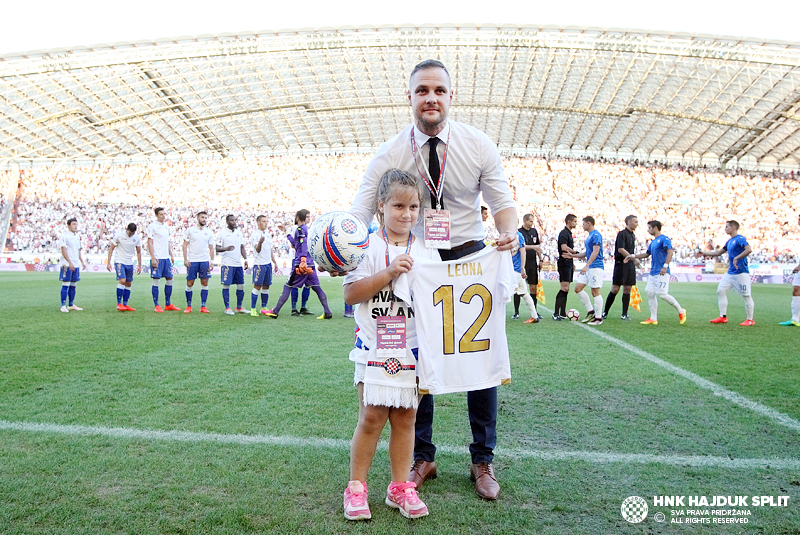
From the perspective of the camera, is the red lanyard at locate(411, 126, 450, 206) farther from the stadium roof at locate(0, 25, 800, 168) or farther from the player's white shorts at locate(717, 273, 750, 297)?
the stadium roof at locate(0, 25, 800, 168)

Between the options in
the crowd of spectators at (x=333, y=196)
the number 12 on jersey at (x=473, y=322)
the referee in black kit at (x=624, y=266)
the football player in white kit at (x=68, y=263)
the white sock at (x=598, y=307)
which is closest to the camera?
the number 12 on jersey at (x=473, y=322)

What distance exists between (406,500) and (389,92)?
38.1 metres

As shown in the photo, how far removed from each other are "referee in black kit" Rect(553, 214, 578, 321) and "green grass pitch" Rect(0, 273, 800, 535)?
3.88 metres

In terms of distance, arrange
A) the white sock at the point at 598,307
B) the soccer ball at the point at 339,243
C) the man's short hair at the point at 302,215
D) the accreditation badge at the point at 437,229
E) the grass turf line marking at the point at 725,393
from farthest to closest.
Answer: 1. the white sock at the point at 598,307
2. the man's short hair at the point at 302,215
3. the grass turf line marking at the point at 725,393
4. the accreditation badge at the point at 437,229
5. the soccer ball at the point at 339,243

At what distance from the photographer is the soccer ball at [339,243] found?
2422 mm

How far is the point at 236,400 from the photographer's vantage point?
14.7 feet

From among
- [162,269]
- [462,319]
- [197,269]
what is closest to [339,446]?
[462,319]

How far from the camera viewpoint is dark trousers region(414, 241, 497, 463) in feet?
9.72

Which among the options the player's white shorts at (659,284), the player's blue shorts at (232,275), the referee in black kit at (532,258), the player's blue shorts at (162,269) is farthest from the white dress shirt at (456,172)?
the player's blue shorts at (162,269)

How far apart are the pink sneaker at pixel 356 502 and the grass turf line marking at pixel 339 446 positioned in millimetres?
819

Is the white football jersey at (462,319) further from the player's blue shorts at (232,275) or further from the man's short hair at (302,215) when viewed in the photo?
the player's blue shorts at (232,275)

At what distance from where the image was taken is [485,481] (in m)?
2.78

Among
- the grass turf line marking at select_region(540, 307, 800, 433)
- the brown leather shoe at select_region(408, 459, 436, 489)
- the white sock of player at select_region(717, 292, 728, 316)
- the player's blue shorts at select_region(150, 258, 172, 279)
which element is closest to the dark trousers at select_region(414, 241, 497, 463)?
the brown leather shoe at select_region(408, 459, 436, 489)

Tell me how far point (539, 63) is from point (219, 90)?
20034 mm
